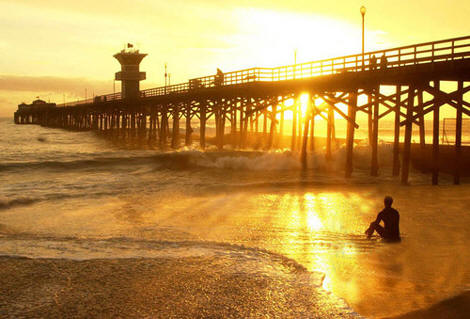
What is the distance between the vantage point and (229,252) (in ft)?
25.4

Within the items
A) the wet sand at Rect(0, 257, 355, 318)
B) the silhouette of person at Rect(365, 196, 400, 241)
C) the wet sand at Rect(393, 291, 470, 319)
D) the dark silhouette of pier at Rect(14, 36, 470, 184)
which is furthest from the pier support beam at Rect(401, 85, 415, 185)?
the wet sand at Rect(393, 291, 470, 319)

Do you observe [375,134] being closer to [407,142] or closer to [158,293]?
[407,142]

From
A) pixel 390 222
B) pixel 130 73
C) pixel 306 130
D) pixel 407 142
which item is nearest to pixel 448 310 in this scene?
pixel 390 222

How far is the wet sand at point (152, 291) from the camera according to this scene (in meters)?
5.46

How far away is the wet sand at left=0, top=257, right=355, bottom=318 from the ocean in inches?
0.9

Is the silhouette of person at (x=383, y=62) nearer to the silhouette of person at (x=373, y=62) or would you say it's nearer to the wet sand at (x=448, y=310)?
the silhouette of person at (x=373, y=62)

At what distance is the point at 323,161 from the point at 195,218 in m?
14.0

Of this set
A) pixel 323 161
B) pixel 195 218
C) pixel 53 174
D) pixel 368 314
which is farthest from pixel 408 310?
pixel 53 174

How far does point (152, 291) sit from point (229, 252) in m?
1.93

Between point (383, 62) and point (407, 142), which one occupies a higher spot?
point (383, 62)

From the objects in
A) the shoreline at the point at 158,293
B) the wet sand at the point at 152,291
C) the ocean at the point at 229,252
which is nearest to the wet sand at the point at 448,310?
the shoreline at the point at 158,293

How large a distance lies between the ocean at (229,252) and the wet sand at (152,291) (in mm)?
23

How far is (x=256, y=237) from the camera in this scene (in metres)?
8.81

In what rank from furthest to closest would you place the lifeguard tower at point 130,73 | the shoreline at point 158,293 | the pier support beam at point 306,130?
the lifeguard tower at point 130,73 < the pier support beam at point 306,130 < the shoreline at point 158,293
